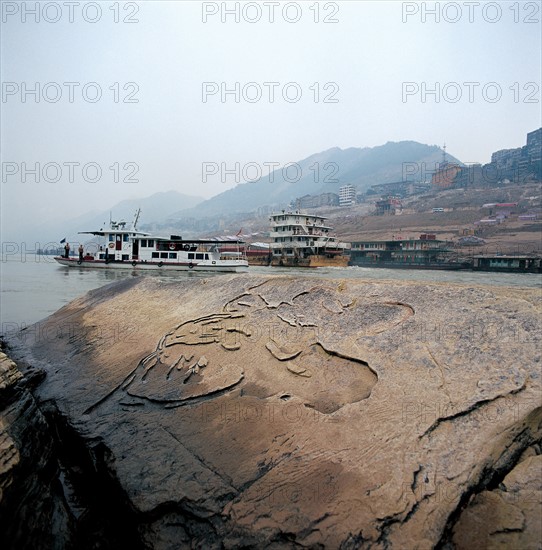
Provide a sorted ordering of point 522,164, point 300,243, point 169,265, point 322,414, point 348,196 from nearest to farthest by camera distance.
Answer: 1. point 322,414
2. point 169,265
3. point 300,243
4. point 522,164
5. point 348,196

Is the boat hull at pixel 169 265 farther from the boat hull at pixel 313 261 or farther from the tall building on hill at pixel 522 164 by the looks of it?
the tall building on hill at pixel 522 164

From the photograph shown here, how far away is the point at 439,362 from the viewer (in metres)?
4.61

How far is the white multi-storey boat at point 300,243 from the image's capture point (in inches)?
1718

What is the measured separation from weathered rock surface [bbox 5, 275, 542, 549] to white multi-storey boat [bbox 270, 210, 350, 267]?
3638 cm

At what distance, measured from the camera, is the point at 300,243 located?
147 ft

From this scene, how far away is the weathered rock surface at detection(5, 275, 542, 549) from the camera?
3098mm

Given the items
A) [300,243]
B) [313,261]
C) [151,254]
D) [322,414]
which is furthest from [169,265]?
[322,414]

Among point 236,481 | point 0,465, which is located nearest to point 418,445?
point 236,481

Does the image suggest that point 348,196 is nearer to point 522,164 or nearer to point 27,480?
point 522,164

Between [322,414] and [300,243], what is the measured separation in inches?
1617

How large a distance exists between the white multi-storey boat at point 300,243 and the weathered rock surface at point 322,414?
3638 centimetres

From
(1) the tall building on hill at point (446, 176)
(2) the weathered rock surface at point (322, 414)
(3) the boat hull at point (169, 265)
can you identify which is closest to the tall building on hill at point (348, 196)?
(1) the tall building on hill at point (446, 176)

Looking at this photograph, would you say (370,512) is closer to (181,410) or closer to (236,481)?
(236,481)

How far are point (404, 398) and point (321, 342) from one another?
1.61 metres
